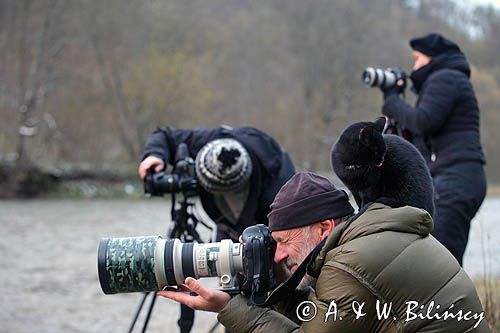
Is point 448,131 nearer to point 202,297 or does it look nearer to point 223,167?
point 223,167

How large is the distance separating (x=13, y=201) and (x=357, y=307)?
55.6 ft

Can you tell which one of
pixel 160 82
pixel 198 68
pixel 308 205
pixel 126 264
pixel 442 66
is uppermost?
pixel 442 66

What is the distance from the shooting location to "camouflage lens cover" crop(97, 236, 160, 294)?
207cm

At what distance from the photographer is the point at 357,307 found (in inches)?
68.2

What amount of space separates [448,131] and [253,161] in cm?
104

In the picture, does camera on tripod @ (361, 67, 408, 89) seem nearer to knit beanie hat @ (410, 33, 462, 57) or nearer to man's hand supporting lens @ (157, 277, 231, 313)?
knit beanie hat @ (410, 33, 462, 57)

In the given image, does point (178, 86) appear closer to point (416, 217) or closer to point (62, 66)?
point (62, 66)

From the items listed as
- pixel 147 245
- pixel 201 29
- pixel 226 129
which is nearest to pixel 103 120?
pixel 201 29

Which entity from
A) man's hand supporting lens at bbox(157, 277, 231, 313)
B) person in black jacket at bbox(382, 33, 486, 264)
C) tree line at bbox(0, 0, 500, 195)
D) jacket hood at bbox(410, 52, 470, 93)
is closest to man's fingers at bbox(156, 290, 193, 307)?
man's hand supporting lens at bbox(157, 277, 231, 313)

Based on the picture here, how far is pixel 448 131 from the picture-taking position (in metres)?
3.70

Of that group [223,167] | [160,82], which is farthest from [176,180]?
[160,82]

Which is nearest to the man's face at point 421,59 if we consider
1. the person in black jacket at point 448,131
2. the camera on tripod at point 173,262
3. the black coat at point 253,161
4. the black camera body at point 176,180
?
the person in black jacket at point 448,131

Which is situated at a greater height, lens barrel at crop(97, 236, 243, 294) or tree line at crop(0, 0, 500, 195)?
lens barrel at crop(97, 236, 243, 294)

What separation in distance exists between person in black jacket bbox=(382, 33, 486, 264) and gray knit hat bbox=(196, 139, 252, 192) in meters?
0.84
